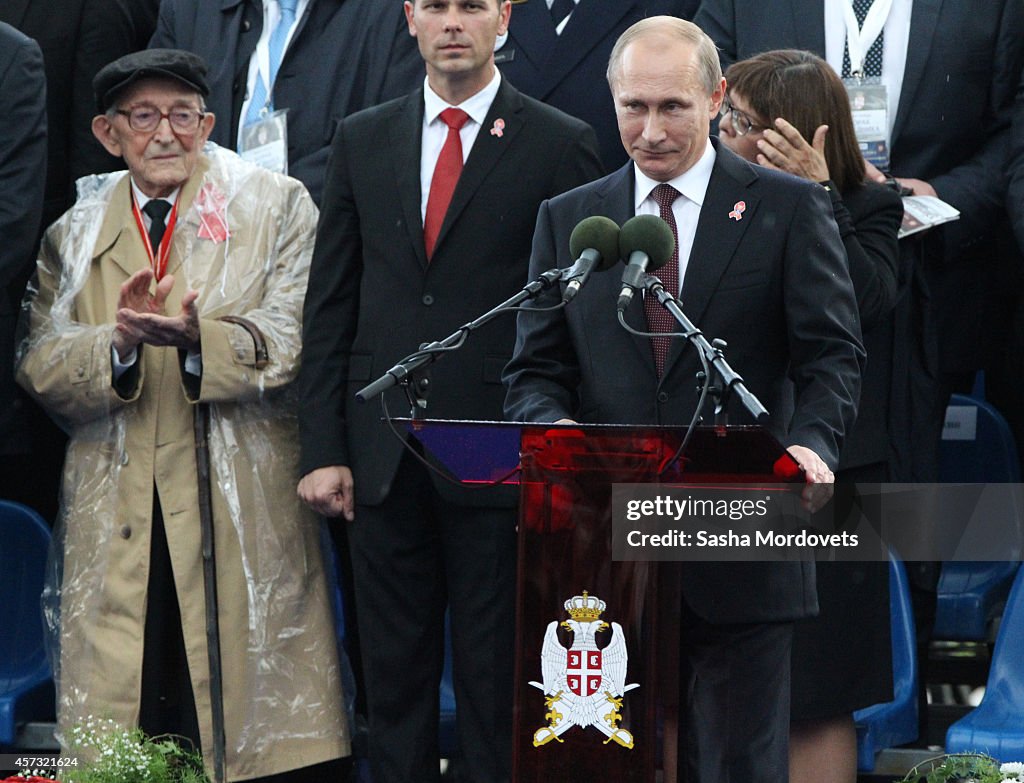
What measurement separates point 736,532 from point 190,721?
92.7 inches

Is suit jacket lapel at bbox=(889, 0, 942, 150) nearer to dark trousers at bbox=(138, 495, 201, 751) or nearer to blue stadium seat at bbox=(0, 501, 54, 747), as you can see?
dark trousers at bbox=(138, 495, 201, 751)

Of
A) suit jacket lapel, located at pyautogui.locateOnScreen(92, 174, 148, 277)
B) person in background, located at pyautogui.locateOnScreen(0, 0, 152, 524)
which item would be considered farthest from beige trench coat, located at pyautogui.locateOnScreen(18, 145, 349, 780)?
person in background, located at pyautogui.locateOnScreen(0, 0, 152, 524)

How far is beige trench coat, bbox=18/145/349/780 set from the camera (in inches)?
190

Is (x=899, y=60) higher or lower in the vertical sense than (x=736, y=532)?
higher

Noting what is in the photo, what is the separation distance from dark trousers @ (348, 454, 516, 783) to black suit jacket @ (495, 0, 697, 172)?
1.43 metres

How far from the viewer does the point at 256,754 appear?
4.79 metres

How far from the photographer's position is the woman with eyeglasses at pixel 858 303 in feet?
14.3

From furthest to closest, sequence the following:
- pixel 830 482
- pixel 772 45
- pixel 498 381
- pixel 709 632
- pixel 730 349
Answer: pixel 772 45, pixel 498 381, pixel 730 349, pixel 709 632, pixel 830 482

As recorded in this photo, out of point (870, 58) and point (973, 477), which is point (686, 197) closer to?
point (870, 58)

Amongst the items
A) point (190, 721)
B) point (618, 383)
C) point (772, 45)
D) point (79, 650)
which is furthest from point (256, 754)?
point (772, 45)

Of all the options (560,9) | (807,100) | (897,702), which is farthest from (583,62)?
(897,702)

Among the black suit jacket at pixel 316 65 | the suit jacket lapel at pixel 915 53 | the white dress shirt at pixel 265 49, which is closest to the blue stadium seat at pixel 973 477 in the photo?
the suit jacket lapel at pixel 915 53

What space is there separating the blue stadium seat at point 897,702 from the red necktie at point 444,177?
5.42ft

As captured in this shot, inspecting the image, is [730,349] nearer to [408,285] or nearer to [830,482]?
[830,482]
